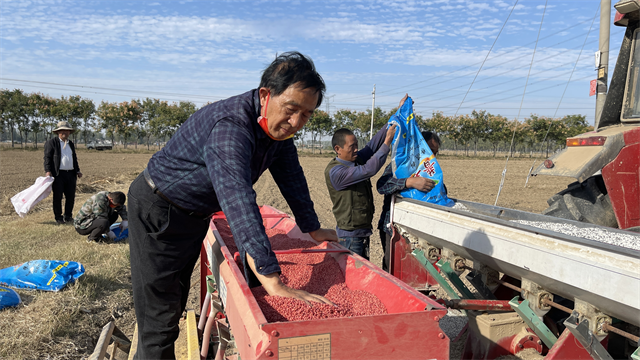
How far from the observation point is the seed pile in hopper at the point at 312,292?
5.80 feet

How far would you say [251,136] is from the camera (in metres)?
1.97

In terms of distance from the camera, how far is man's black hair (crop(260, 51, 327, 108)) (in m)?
1.93

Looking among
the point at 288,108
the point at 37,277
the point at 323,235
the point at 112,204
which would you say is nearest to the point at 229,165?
the point at 288,108

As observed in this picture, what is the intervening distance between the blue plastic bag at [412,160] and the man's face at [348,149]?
359 millimetres

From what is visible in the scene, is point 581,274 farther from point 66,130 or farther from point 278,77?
point 66,130

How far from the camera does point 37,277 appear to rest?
418 centimetres

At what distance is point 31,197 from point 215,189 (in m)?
7.08

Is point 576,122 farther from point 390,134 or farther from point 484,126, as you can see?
point 390,134

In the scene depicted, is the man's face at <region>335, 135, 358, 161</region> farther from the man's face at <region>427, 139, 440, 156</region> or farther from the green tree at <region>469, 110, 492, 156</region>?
the green tree at <region>469, 110, 492, 156</region>

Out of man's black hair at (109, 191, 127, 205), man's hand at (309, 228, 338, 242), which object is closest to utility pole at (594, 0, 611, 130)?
man's hand at (309, 228, 338, 242)

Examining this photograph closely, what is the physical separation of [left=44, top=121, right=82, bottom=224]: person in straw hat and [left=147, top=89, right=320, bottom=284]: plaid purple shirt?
6663mm

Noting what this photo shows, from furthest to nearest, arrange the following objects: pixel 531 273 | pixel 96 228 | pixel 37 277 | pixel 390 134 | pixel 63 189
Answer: pixel 63 189, pixel 96 228, pixel 37 277, pixel 390 134, pixel 531 273

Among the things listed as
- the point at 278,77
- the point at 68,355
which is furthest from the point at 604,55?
the point at 68,355

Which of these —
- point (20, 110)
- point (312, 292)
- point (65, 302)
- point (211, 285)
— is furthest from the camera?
point (20, 110)
